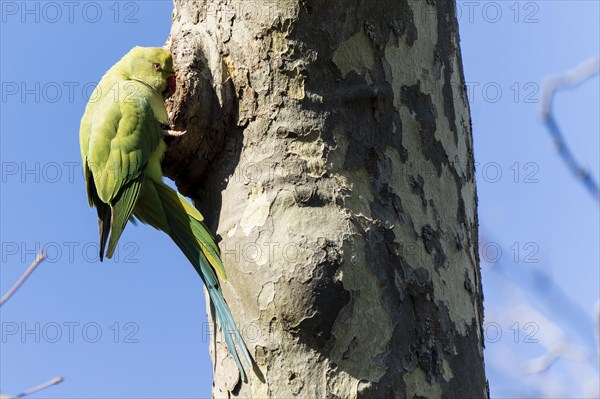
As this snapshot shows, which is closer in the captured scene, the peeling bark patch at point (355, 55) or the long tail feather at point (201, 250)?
the long tail feather at point (201, 250)

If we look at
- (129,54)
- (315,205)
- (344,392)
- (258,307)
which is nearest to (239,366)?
(258,307)

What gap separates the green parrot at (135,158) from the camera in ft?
7.88

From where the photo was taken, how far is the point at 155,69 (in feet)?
8.98

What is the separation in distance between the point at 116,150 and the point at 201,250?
67 centimetres

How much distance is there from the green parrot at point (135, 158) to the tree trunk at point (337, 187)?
0.79 feet

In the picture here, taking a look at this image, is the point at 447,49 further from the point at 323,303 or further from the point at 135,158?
the point at 135,158

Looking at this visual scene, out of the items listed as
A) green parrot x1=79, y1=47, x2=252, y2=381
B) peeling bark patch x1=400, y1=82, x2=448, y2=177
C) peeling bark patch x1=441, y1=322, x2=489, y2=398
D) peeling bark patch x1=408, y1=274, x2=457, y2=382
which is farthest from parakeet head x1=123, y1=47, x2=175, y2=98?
peeling bark patch x1=441, y1=322, x2=489, y2=398

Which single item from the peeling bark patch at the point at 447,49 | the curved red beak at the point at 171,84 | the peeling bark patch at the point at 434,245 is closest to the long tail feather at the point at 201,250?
the curved red beak at the point at 171,84

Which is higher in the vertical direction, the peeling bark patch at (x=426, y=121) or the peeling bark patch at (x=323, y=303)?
the peeling bark patch at (x=426, y=121)

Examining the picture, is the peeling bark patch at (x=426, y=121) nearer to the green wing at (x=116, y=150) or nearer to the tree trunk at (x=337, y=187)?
the tree trunk at (x=337, y=187)

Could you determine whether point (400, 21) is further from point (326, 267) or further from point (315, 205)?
point (326, 267)

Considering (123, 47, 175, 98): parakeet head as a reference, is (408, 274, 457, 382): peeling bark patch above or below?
below

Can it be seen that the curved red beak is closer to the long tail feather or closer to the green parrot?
the green parrot

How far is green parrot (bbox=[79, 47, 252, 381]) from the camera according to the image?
2400 mm
